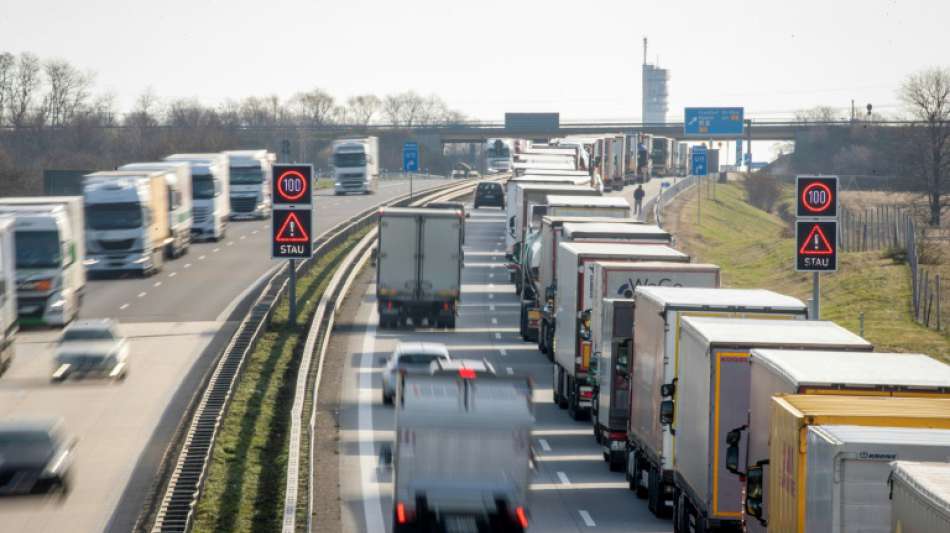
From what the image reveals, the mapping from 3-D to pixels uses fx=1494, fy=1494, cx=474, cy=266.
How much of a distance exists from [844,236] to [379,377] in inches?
1365

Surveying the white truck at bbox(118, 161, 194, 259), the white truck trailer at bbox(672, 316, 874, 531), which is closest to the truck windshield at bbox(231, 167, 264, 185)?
the white truck at bbox(118, 161, 194, 259)

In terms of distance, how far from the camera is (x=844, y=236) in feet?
217

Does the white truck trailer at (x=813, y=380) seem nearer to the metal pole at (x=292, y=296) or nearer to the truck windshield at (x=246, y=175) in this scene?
the metal pole at (x=292, y=296)

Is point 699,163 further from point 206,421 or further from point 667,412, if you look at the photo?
point 667,412

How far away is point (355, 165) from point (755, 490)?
276 ft

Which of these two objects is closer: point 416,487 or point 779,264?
point 416,487

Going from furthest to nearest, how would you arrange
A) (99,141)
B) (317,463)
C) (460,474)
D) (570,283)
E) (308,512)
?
1. (99,141)
2. (570,283)
3. (317,463)
4. (308,512)
5. (460,474)

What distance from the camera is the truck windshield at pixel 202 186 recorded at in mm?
66375

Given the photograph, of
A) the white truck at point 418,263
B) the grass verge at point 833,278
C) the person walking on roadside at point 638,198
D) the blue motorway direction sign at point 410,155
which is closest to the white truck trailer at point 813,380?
the grass verge at point 833,278

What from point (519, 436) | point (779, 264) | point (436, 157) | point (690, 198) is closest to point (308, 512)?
point (519, 436)

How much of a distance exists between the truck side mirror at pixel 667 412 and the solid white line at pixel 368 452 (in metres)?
4.71

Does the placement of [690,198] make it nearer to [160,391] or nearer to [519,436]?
[160,391]

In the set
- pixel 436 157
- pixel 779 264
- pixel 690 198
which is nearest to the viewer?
pixel 779 264

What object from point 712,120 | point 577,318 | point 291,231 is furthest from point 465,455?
point 712,120
